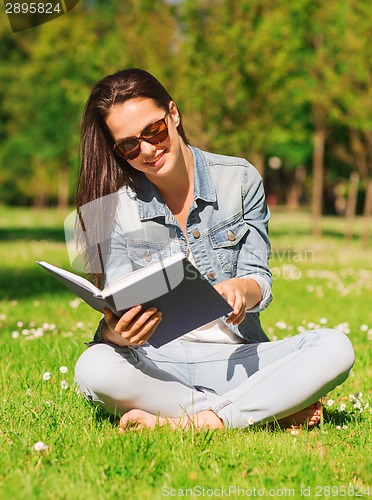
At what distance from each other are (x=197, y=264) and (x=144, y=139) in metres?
0.70

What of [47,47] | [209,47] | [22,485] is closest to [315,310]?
Result: [22,485]

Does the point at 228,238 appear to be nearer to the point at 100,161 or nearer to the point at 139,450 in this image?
the point at 100,161

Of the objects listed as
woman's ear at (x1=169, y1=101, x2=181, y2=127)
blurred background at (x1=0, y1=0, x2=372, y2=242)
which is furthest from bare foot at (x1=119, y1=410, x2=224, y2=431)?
blurred background at (x1=0, y1=0, x2=372, y2=242)

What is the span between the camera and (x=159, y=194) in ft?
12.5

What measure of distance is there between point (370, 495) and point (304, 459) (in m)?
0.35

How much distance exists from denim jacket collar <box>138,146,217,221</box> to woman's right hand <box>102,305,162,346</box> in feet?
2.49

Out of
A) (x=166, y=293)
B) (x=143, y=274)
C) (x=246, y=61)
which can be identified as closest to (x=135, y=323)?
(x=166, y=293)

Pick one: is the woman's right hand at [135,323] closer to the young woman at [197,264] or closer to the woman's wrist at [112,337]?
the young woman at [197,264]

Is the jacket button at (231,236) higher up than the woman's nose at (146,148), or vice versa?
the woman's nose at (146,148)

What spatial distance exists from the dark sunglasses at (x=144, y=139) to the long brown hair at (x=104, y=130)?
0.11 m

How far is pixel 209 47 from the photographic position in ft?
50.1

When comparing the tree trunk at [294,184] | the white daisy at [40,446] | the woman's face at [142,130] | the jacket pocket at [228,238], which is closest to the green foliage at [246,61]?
the jacket pocket at [228,238]

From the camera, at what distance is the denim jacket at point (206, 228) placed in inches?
147

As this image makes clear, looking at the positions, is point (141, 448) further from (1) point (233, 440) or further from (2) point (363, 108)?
(2) point (363, 108)
